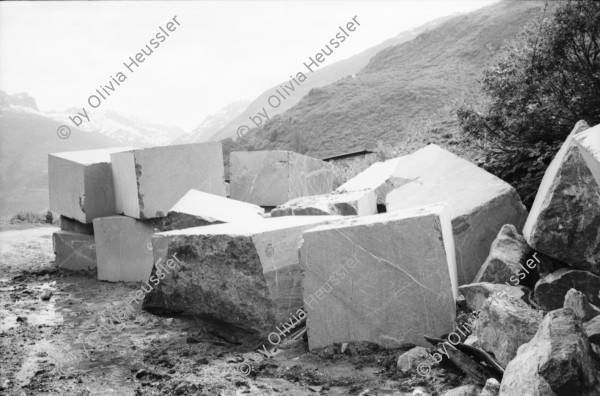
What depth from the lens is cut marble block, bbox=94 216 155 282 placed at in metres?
6.77

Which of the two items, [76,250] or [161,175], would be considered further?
[76,250]

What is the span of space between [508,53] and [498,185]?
1.66 m

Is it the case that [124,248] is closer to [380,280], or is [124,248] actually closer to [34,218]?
[380,280]

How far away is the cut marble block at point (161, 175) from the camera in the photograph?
6.54 meters

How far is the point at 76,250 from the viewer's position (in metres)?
7.67

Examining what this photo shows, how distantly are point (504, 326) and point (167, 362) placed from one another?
223 centimetres

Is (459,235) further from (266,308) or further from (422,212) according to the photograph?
(266,308)

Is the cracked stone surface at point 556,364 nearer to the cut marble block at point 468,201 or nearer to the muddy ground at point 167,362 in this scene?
the muddy ground at point 167,362

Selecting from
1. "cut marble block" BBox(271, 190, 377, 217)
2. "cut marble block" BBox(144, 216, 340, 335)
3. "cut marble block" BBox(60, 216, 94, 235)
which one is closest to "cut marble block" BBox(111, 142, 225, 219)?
"cut marble block" BBox(60, 216, 94, 235)

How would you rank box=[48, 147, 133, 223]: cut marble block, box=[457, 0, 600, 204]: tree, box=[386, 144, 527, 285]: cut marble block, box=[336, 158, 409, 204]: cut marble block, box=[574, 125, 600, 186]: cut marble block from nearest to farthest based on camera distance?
box=[574, 125, 600, 186]: cut marble block → box=[386, 144, 527, 285]: cut marble block → box=[457, 0, 600, 204]: tree → box=[336, 158, 409, 204]: cut marble block → box=[48, 147, 133, 223]: cut marble block

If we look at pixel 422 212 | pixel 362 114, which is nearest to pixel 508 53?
pixel 422 212

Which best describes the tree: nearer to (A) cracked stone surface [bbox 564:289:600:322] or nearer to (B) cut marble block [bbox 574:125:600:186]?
(B) cut marble block [bbox 574:125:600:186]

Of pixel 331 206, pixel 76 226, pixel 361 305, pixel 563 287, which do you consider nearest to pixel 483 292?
pixel 563 287

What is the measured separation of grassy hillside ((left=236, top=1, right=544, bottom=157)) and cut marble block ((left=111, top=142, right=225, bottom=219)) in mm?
10767
